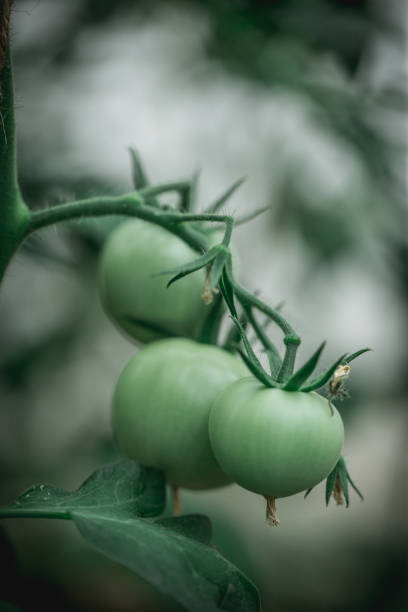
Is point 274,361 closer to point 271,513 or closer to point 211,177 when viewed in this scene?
point 271,513

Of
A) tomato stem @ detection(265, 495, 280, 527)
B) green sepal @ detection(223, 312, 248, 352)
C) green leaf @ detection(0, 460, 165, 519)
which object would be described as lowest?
green leaf @ detection(0, 460, 165, 519)

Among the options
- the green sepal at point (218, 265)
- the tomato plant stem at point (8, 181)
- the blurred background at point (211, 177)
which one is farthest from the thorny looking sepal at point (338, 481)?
the blurred background at point (211, 177)

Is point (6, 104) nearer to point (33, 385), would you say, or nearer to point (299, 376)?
point (299, 376)

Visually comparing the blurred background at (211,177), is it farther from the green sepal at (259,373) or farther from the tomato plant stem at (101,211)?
the green sepal at (259,373)

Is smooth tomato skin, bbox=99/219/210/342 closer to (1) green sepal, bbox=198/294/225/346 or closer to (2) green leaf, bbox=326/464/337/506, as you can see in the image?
(1) green sepal, bbox=198/294/225/346

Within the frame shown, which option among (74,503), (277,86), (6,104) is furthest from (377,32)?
(74,503)

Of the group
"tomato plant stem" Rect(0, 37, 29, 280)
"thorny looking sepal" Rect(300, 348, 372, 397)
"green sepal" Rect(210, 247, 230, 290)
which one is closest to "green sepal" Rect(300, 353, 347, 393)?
"thorny looking sepal" Rect(300, 348, 372, 397)

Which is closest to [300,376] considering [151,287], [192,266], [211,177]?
[192,266]
